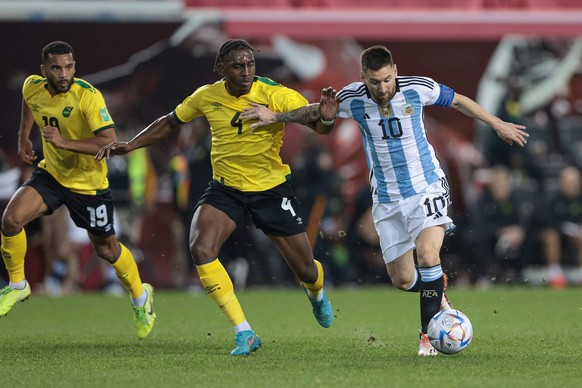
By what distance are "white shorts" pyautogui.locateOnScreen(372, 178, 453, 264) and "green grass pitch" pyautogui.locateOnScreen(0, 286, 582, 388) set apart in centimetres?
87

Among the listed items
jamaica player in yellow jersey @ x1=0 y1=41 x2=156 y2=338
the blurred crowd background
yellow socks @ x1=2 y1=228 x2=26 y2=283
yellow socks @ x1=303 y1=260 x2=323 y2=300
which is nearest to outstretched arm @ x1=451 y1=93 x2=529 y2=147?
yellow socks @ x1=303 y1=260 x2=323 y2=300

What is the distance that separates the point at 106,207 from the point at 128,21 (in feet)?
24.0

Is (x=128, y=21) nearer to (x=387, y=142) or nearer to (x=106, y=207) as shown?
(x=106, y=207)

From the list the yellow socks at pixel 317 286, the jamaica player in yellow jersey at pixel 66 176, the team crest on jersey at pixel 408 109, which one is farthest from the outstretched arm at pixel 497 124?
the jamaica player in yellow jersey at pixel 66 176

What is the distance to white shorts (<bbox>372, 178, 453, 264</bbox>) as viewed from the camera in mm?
8773

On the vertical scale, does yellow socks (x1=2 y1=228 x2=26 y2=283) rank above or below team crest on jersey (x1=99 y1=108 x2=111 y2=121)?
below

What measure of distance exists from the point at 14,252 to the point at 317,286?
2745 millimetres

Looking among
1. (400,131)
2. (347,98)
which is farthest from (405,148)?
(347,98)

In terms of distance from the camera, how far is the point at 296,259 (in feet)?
31.0

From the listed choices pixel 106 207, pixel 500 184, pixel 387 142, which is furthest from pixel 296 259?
pixel 500 184

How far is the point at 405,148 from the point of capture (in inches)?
351

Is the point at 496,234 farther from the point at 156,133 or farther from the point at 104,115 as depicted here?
the point at 156,133

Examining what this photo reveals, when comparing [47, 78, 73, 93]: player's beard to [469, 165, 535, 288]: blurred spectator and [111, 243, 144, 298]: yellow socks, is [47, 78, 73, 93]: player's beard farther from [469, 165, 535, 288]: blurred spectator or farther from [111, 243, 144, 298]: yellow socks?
[469, 165, 535, 288]: blurred spectator

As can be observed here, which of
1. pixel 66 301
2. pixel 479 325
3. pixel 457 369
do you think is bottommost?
pixel 66 301
